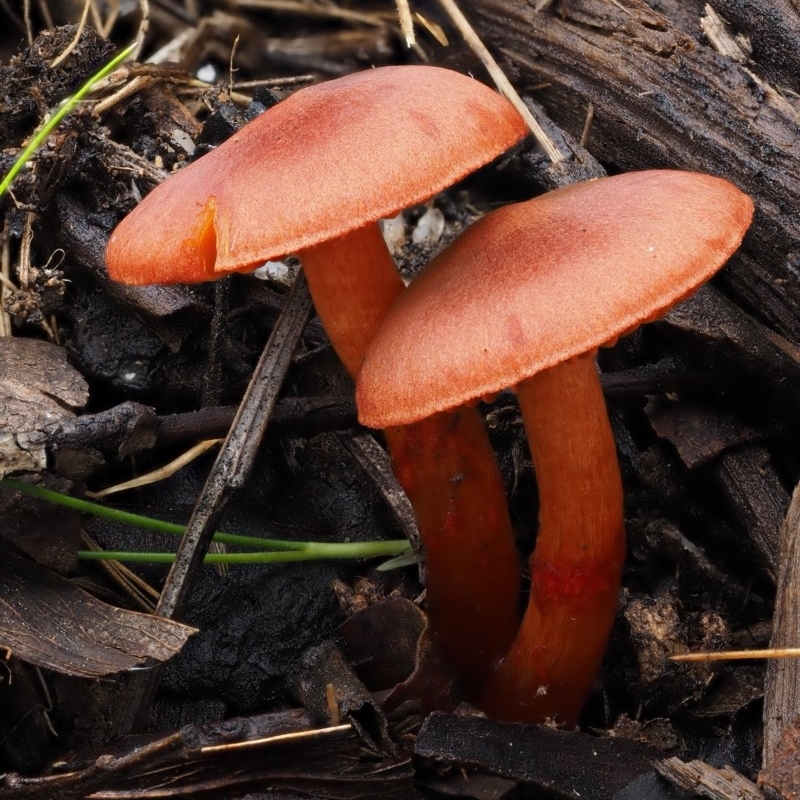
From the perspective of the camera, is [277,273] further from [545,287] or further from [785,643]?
[785,643]

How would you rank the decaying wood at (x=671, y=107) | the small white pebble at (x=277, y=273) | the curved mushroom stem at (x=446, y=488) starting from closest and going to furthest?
1. the curved mushroom stem at (x=446, y=488)
2. the decaying wood at (x=671, y=107)
3. the small white pebble at (x=277, y=273)

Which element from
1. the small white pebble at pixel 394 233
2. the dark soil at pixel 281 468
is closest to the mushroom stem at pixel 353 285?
the dark soil at pixel 281 468

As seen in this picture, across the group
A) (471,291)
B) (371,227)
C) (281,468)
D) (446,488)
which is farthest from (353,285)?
(281,468)

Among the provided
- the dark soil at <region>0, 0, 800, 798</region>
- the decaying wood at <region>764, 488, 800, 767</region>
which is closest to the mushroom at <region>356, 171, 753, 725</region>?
the dark soil at <region>0, 0, 800, 798</region>

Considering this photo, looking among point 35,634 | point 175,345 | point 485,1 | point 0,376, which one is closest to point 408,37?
point 485,1

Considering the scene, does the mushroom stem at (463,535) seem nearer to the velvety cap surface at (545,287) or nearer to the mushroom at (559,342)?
the mushroom at (559,342)

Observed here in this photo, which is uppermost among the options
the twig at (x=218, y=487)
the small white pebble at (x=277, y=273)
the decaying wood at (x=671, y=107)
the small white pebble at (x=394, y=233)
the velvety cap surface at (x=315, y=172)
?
the decaying wood at (x=671, y=107)

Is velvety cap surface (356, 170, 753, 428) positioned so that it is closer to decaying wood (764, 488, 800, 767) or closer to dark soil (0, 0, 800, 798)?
dark soil (0, 0, 800, 798)
